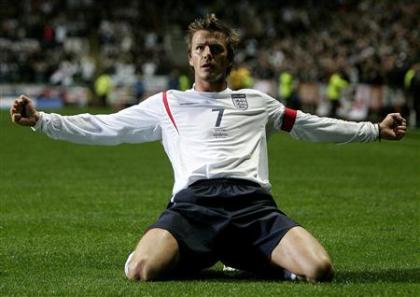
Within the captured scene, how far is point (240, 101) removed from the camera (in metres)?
8.16

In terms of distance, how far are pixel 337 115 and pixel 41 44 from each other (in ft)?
78.1

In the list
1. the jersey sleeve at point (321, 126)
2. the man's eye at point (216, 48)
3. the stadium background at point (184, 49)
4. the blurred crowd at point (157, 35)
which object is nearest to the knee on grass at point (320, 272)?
the jersey sleeve at point (321, 126)

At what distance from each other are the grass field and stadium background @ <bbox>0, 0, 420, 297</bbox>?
0.08 feet

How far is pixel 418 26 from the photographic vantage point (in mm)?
40062

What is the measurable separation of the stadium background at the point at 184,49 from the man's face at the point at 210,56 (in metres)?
26.8

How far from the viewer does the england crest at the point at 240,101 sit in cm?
814

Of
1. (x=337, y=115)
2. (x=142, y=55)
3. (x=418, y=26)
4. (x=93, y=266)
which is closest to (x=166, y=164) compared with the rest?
(x=93, y=266)

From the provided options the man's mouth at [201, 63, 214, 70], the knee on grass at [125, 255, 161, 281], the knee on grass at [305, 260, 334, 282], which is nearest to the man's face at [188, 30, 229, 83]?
the man's mouth at [201, 63, 214, 70]

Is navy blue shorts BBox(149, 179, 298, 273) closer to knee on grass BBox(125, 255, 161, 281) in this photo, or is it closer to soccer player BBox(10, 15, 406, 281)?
soccer player BBox(10, 15, 406, 281)

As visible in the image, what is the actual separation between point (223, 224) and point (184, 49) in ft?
149

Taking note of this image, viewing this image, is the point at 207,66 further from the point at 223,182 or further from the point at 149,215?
the point at 149,215

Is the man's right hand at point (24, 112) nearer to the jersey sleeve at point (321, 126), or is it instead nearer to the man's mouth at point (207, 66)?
the man's mouth at point (207, 66)

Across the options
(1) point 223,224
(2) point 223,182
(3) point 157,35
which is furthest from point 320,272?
(3) point 157,35

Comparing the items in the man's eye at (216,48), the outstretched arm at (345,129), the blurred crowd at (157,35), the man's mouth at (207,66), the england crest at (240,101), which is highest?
the man's eye at (216,48)
